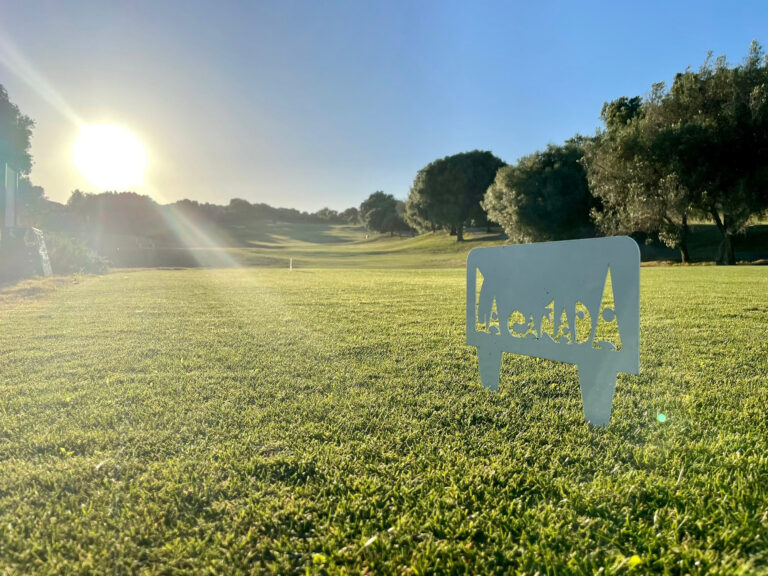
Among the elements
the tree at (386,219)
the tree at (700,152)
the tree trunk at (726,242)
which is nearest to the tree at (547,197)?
the tree at (700,152)

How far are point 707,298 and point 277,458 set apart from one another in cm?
897

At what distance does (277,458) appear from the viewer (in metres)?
2.28

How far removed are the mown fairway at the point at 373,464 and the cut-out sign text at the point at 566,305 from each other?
13.0 inches

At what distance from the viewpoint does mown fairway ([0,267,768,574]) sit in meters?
1.64

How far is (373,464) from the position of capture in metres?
2.23

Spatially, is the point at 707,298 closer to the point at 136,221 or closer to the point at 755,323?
the point at 755,323

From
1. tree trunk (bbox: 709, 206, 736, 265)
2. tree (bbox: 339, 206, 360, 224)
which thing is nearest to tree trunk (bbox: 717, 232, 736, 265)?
tree trunk (bbox: 709, 206, 736, 265)

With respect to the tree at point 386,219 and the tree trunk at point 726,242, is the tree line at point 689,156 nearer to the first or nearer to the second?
the tree trunk at point 726,242

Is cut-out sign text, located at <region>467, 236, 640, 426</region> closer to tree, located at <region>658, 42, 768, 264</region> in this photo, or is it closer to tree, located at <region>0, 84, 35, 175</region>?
tree, located at <region>658, 42, 768, 264</region>

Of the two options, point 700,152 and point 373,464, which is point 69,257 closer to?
point 373,464

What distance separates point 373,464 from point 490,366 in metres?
1.52

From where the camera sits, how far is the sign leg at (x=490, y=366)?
3354mm

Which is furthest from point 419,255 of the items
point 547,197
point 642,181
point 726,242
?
A: point 726,242

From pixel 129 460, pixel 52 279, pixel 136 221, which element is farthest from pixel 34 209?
pixel 129 460
